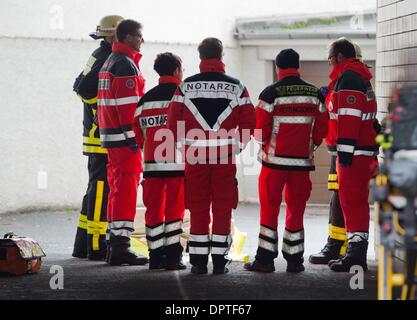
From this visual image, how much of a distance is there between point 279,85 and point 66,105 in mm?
6856

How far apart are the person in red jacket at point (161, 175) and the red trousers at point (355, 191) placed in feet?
4.92

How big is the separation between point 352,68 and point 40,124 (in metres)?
6.99

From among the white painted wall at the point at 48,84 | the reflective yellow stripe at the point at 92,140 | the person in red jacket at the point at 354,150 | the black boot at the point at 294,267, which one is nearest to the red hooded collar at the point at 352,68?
the person in red jacket at the point at 354,150

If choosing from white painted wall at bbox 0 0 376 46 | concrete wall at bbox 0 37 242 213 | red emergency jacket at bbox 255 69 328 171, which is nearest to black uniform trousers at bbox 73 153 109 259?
red emergency jacket at bbox 255 69 328 171

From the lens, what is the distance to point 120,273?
9578mm

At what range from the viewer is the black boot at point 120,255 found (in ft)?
33.1

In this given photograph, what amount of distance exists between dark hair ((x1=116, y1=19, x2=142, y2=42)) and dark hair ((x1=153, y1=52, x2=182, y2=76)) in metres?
0.53

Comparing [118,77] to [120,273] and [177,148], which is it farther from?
[120,273]

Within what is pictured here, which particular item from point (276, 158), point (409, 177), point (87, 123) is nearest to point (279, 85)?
point (276, 158)

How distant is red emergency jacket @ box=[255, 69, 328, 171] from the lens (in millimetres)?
9461

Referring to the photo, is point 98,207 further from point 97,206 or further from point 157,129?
point 157,129

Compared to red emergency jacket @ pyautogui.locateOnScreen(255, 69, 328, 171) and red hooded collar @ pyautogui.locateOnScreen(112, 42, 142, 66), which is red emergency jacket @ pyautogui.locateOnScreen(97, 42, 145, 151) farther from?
red emergency jacket @ pyautogui.locateOnScreen(255, 69, 328, 171)

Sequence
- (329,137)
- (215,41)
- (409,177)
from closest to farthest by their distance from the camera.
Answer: (409,177) < (215,41) < (329,137)

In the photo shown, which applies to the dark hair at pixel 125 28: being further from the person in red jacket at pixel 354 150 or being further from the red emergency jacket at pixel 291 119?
the person in red jacket at pixel 354 150
